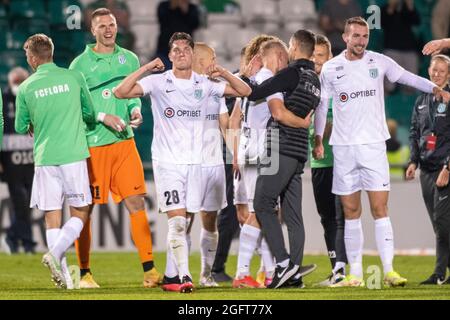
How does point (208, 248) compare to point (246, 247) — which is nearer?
point (246, 247)

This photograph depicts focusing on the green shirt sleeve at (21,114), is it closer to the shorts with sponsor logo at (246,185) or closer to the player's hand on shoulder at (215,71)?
the player's hand on shoulder at (215,71)

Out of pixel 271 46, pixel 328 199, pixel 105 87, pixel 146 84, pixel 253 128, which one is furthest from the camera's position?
pixel 328 199

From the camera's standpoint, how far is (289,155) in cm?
1011

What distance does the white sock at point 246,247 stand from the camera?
1048 centimetres

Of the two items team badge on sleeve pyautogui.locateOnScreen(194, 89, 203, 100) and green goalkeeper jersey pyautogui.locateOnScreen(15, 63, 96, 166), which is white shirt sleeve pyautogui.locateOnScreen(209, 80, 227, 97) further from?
green goalkeeper jersey pyautogui.locateOnScreen(15, 63, 96, 166)

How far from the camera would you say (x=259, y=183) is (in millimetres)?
10141

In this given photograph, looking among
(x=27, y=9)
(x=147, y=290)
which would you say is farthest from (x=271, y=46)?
→ (x=27, y=9)

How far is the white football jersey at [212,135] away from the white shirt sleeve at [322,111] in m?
0.89

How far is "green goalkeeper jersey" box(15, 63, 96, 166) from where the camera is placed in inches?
397

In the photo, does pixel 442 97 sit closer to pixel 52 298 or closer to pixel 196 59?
pixel 196 59

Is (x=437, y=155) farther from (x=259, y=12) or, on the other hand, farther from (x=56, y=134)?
(x=259, y=12)

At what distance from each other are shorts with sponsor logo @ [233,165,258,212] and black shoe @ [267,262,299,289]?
652 mm

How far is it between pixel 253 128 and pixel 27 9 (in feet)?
28.2

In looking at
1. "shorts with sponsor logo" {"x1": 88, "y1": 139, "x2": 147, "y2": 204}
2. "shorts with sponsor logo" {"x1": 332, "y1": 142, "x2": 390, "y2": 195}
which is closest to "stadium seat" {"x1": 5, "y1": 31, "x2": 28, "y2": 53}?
"shorts with sponsor logo" {"x1": 88, "y1": 139, "x2": 147, "y2": 204}
